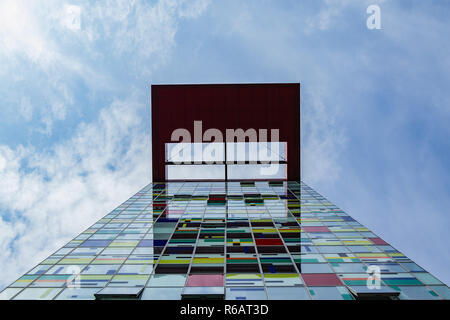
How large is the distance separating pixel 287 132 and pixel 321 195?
17.6 ft

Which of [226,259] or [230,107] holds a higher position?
[230,107]

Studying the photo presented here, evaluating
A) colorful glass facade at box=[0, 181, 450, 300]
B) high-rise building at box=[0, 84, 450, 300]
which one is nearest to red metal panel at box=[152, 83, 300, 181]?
high-rise building at box=[0, 84, 450, 300]

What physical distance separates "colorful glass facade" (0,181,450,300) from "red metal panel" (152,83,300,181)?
7.16 m

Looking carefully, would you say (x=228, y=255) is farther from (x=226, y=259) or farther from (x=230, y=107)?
(x=230, y=107)

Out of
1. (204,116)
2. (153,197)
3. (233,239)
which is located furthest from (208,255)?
(204,116)

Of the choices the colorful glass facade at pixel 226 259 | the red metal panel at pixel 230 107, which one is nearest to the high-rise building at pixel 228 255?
the colorful glass facade at pixel 226 259

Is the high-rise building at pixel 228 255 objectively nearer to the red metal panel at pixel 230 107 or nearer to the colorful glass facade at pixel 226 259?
the colorful glass facade at pixel 226 259

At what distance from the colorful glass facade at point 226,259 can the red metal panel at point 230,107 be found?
7.16 metres

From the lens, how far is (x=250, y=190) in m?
20.4

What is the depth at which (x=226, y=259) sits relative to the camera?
421 inches

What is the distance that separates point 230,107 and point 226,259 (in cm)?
1338

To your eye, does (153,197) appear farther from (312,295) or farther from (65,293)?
(312,295)

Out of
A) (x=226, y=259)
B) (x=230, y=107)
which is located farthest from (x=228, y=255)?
(x=230, y=107)

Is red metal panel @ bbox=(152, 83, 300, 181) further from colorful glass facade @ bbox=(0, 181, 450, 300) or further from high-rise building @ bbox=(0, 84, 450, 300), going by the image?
colorful glass facade @ bbox=(0, 181, 450, 300)
